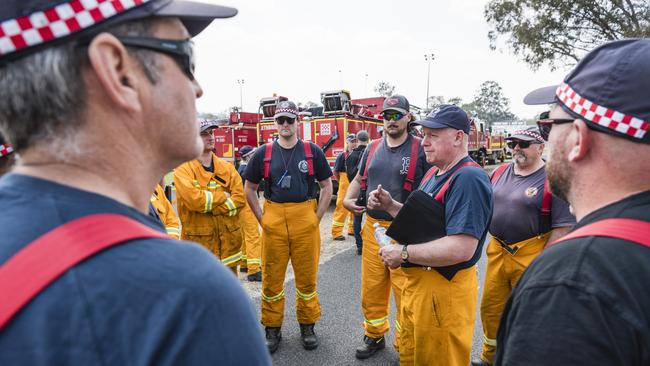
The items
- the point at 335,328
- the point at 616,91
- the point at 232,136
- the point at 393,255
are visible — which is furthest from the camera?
the point at 232,136

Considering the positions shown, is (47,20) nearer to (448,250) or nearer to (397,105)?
(448,250)

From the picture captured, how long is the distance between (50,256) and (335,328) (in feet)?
12.2

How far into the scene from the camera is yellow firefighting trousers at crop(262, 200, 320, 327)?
12.4 ft

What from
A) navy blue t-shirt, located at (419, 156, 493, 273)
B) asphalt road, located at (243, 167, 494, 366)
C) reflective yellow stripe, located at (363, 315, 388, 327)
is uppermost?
navy blue t-shirt, located at (419, 156, 493, 273)

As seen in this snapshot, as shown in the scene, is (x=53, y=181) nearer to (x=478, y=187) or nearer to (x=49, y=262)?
(x=49, y=262)

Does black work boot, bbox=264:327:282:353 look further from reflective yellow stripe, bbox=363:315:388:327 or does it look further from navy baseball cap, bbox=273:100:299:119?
navy baseball cap, bbox=273:100:299:119

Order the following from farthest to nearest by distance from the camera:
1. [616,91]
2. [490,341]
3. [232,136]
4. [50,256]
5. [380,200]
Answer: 1. [232,136]
2. [490,341]
3. [380,200]
4. [616,91]
5. [50,256]

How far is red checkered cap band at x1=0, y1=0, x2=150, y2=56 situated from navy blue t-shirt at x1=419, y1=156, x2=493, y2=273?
1995 millimetres

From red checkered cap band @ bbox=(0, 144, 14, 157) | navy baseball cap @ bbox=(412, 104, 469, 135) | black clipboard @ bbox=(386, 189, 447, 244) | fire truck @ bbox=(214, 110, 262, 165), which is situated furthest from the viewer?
fire truck @ bbox=(214, 110, 262, 165)

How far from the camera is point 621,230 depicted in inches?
37.4

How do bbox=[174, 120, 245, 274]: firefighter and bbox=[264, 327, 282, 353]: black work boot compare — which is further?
bbox=[174, 120, 245, 274]: firefighter

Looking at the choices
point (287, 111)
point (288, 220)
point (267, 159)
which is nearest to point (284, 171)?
point (267, 159)

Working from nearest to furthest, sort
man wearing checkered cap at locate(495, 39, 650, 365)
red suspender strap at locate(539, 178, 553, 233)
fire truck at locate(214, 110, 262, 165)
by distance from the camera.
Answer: man wearing checkered cap at locate(495, 39, 650, 365)
red suspender strap at locate(539, 178, 553, 233)
fire truck at locate(214, 110, 262, 165)

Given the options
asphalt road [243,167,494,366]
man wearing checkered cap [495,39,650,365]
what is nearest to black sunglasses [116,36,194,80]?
man wearing checkered cap [495,39,650,365]
